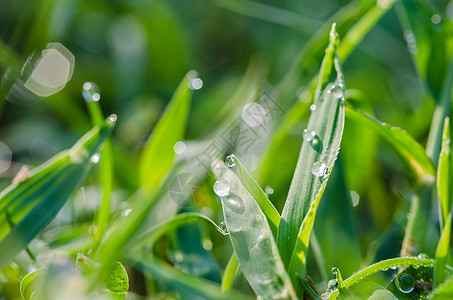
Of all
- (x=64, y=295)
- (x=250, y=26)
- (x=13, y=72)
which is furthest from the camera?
(x=250, y=26)

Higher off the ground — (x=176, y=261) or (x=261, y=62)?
(x=261, y=62)

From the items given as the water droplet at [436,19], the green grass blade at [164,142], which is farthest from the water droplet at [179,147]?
the water droplet at [436,19]

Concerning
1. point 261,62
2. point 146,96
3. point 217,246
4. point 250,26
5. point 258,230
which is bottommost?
point 217,246

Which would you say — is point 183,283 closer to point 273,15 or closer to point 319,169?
point 319,169

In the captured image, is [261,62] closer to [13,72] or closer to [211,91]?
[211,91]

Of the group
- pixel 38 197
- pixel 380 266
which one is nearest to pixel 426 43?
pixel 380 266

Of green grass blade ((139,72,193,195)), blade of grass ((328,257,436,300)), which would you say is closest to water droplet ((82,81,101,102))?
green grass blade ((139,72,193,195))

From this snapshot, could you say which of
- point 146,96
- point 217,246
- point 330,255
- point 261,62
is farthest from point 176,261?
point 261,62

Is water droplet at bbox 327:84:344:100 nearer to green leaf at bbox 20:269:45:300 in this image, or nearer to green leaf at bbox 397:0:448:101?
green leaf at bbox 397:0:448:101
